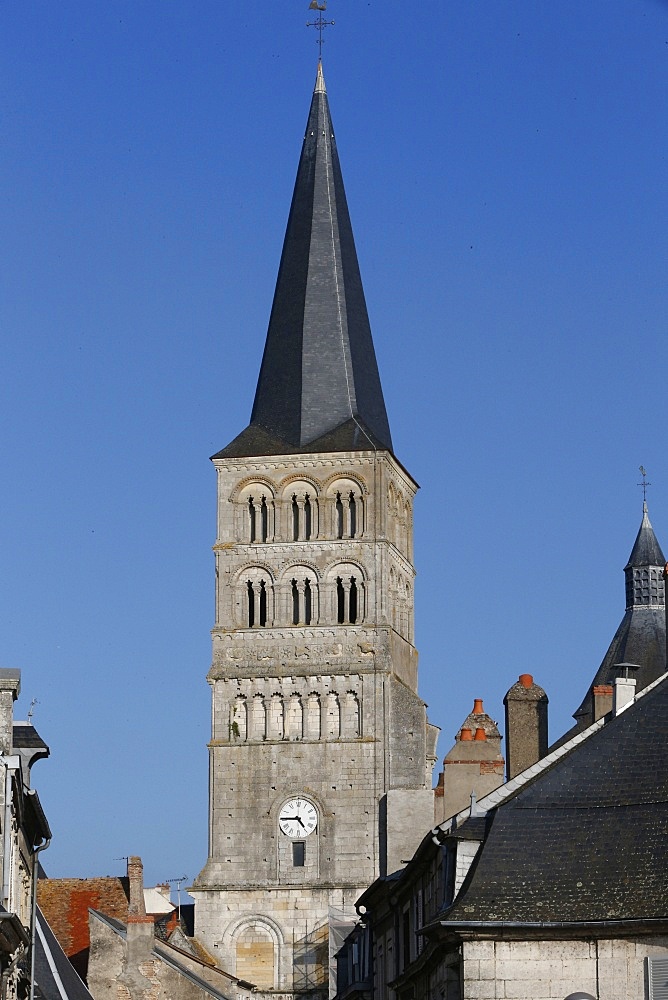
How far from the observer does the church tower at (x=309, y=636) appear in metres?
67.7

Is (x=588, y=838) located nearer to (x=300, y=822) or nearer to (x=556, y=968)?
(x=556, y=968)

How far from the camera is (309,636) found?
70.8 metres

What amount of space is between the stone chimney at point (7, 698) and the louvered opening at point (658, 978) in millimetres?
9133

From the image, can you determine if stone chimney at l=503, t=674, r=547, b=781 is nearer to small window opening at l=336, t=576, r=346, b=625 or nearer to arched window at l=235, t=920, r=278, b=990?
arched window at l=235, t=920, r=278, b=990

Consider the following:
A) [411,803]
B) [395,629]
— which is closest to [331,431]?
[395,629]

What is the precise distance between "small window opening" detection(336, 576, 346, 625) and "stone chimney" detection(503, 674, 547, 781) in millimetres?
32953

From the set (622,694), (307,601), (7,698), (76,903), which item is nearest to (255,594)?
(307,601)

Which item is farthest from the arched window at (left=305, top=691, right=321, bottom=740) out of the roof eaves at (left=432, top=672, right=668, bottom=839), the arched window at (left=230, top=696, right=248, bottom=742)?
the roof eaves at (left=432, top=672, right=668, bottom=839)

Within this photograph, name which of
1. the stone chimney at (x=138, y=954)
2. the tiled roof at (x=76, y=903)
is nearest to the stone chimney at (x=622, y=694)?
the stone chimney at (x=138, y=954)

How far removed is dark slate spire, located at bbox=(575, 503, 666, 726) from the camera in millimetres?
63781

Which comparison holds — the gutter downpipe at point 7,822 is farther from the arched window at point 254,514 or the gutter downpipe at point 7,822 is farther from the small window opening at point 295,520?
the arched window at point 254,514

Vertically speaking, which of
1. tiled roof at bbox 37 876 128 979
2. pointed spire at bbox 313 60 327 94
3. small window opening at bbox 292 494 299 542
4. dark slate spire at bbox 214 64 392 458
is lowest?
tiled roof at bbox 37 876 128 979

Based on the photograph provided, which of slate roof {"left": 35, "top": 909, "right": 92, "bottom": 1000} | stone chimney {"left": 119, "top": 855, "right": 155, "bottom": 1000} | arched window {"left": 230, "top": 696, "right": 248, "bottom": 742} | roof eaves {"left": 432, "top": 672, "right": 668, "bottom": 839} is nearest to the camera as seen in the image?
roof eaves {"left": 432, "top": 672, "right": 668, "bottom": 839}

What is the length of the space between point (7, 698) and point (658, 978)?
9.49 m
